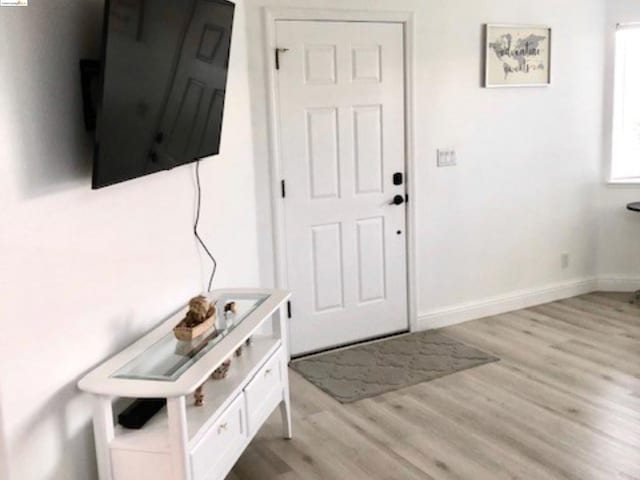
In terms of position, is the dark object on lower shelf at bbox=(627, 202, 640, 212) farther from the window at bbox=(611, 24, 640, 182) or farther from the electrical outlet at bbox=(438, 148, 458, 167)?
the electrical outlet at bbox=(438, 148, 458, 167)

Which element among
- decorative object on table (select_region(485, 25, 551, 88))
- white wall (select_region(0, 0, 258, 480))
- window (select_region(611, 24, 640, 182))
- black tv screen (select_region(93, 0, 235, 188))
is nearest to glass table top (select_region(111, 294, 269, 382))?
white wall (select_region(0, 0, 258, 480))

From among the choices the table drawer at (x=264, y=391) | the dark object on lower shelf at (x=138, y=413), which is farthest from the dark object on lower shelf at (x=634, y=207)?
the dark object on lower shelf at (x=138, y=413)

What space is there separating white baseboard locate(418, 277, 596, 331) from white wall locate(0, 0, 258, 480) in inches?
95.0

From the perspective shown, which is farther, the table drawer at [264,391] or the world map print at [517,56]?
the world map print at [517,56]

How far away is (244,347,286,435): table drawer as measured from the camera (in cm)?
268

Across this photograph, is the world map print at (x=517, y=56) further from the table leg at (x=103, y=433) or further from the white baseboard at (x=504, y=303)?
the table leg at (x=103, y=433)

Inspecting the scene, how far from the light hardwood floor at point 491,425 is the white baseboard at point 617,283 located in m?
1.08

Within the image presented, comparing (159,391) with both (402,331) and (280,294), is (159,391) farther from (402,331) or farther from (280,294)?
(402,331)

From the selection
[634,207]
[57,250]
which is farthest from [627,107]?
[57,250]

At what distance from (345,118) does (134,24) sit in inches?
83.6

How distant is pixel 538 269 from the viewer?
5051 millimetres

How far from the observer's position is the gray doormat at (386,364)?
3.70 meters

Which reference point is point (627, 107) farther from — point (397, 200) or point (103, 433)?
point (103, 433)

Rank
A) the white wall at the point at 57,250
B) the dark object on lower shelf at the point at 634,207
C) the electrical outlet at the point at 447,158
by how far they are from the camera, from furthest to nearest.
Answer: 1. the dark object on lower shelf at the point at 634,207
2. the electrical outlet at the point at 447,158
3. the white wall at the point at 57,250
